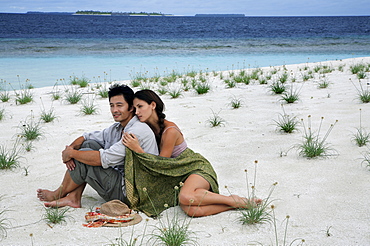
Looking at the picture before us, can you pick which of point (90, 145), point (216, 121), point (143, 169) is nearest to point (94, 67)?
point (216, 121)

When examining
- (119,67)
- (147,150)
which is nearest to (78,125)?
(147,150)

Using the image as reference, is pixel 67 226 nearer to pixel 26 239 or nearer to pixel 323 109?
pixel 26 239

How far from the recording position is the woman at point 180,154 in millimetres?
3254

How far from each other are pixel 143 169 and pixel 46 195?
100 centimetres

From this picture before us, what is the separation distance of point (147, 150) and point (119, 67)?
1284 centimetres

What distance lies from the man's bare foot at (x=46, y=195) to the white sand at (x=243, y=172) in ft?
0.22

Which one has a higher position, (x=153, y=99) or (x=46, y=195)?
(x=153, y=99)

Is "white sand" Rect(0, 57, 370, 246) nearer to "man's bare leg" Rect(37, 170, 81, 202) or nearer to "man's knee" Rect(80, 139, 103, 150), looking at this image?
"man's bare leg" Rect(37, 170, 81, 202)

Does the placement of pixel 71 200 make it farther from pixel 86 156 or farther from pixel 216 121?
pixel 216 121

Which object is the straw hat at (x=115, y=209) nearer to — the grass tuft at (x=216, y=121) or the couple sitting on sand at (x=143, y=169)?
the couple sitting on sand at (x=143, y=169)

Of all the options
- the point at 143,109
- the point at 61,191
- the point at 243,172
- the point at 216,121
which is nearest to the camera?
the point at 143,109

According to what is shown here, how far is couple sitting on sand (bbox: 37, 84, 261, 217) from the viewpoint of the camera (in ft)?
10.8

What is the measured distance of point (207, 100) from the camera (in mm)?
7938

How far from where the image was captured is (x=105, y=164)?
3287mm
